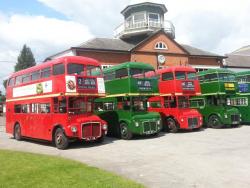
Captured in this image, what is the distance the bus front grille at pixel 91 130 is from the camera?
13.9 meters

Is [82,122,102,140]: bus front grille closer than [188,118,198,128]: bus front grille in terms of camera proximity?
Yes

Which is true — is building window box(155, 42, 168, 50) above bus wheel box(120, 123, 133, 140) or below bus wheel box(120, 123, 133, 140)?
above

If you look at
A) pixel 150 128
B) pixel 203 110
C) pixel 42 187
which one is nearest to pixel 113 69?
pixel 150 128

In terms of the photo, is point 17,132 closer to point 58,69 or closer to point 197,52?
point 58,69

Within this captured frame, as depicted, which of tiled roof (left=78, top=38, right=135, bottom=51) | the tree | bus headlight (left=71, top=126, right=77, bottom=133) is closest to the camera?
bus headlight (left=71, top=126, right=77, bottom=133)

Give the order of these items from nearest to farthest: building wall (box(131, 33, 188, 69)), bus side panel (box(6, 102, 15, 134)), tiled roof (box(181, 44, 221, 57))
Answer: bus side panel (box(6, 102, 15, 134)) → building wall (box(131, 33, 188, 69)) → tiled roof (box(181, 44, 221, 57))

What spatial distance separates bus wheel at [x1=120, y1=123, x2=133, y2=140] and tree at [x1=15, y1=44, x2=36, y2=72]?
54.6m

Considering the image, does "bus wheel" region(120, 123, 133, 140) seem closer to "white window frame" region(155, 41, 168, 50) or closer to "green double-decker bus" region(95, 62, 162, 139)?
"green double-decker bus" region(95, 62, 162, 139)

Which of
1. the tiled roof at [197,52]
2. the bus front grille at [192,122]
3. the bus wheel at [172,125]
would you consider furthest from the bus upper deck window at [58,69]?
the tiled roof at [197,52]

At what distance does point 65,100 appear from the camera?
1412 cm

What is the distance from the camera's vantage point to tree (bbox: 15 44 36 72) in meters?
67.3

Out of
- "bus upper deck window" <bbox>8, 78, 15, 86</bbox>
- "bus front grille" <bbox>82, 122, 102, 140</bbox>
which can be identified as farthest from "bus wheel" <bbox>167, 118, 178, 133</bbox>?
"bus upper deck window" <bbox>8, 78, 15, 86</bbox>

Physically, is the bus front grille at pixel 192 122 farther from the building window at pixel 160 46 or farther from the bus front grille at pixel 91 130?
the building window at pixel 160 46

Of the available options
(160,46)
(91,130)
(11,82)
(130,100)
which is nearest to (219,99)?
(130,100)
